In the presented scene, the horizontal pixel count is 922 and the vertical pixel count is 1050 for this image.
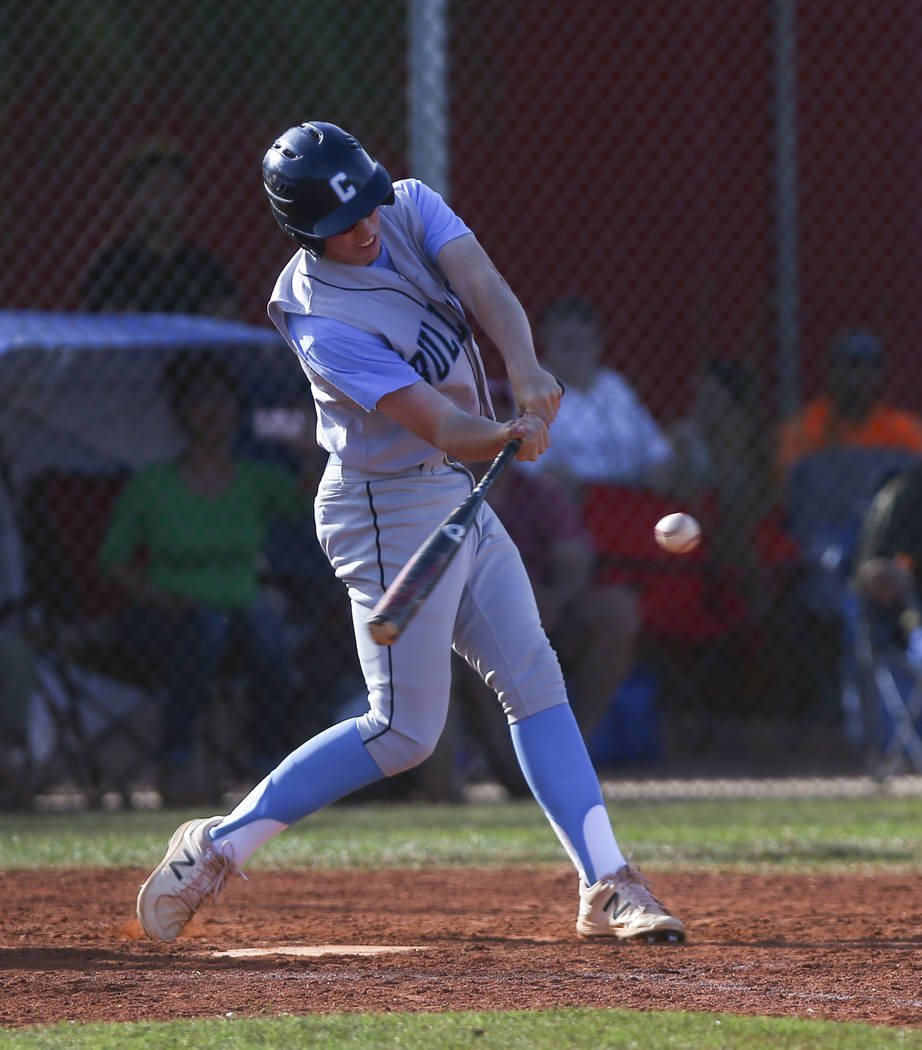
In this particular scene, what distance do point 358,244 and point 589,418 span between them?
4.13 m

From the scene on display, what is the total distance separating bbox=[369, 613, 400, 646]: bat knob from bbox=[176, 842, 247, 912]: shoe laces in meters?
0.89

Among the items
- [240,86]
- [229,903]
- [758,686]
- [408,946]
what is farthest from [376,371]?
[758,686]

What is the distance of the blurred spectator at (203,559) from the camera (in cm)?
673

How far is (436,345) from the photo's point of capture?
364 centimetres

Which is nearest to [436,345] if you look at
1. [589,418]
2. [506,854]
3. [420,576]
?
[420,576]

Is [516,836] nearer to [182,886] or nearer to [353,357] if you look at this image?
[182,886]

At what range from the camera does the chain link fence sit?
687 cm

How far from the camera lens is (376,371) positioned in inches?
135

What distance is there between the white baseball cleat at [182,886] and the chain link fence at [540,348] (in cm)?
298

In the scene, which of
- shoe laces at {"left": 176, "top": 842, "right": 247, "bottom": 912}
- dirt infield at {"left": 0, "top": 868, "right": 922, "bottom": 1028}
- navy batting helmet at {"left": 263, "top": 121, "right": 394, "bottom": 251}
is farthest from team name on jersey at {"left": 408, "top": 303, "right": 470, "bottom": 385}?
dirt infield at {"left": 0, "top": 868, "right": 922, "bottom": 1028}

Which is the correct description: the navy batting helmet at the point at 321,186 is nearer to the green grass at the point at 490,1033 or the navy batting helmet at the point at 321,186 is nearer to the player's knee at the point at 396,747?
the player's knee at the point at 396,747

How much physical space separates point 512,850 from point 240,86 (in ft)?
12.3

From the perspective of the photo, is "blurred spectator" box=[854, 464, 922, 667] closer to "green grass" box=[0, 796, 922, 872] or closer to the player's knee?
"green grass" box=[0, 796, 922, 872]

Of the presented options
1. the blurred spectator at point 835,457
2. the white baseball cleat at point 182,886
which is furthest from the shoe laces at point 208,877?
the blurred spectator at point 835,457
